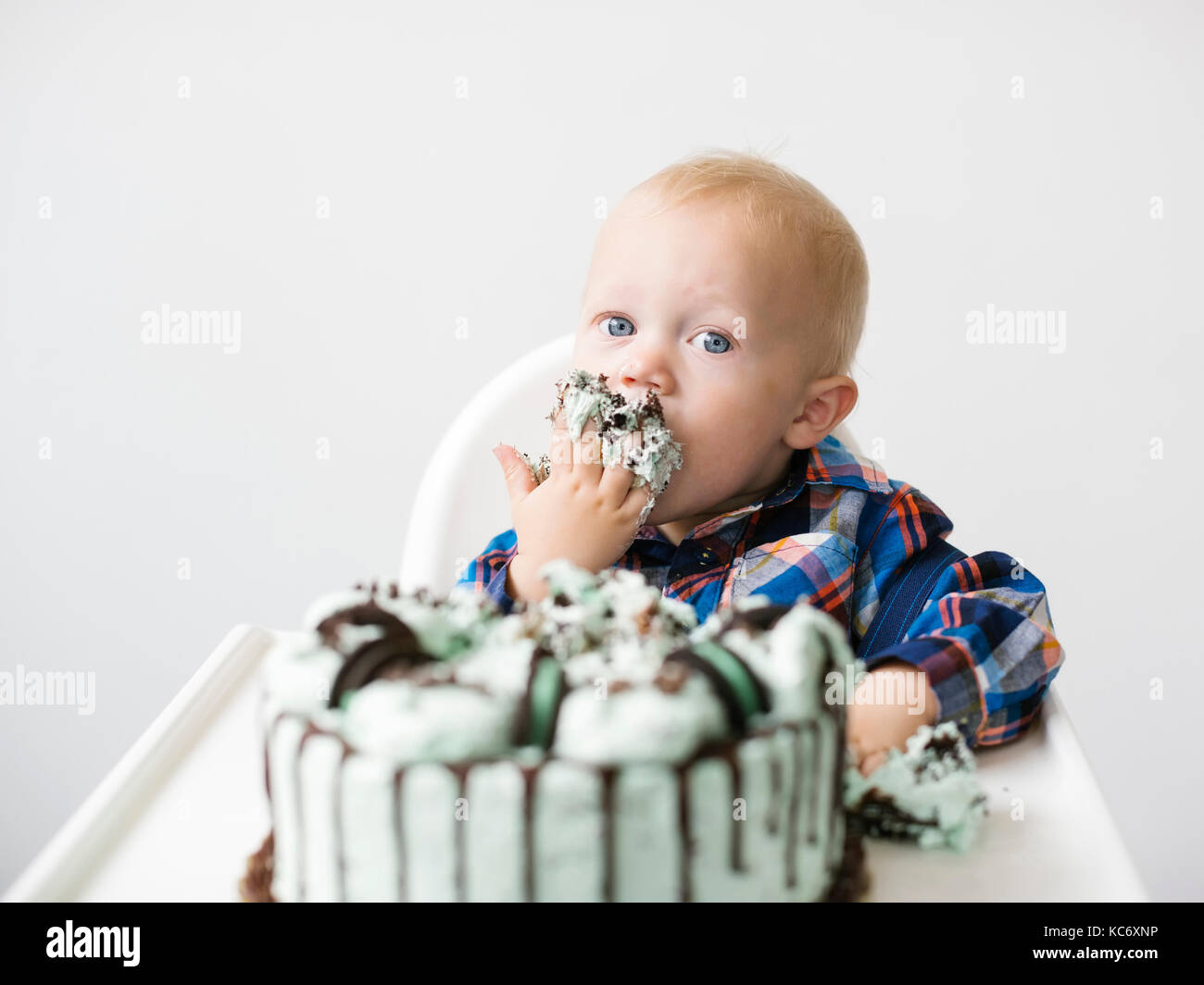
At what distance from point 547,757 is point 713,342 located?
2.24ft

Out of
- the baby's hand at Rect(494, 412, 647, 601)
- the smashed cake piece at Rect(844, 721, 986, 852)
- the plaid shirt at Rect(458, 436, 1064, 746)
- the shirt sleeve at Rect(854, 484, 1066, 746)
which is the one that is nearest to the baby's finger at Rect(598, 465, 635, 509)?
the baby's hand at Rect(494, 412, 647, 601)

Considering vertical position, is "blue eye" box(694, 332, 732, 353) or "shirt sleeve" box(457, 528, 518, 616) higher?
"blue eye" box(694, 332, 732, 353)

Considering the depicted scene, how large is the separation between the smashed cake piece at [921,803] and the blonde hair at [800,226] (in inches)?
22.7

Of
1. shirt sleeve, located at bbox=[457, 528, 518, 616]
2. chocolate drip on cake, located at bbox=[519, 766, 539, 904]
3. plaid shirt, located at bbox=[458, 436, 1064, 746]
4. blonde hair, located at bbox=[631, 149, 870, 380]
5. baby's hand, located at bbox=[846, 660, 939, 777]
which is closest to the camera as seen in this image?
chocolate drip on cake, located at bbox=[519, 766, 539, 904]

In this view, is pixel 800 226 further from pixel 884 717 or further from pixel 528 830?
pixel 528 830

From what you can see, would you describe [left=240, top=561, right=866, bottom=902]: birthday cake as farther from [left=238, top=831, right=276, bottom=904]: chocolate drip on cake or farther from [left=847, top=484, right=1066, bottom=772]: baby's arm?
[left=847, top=484, right=1066, bottom=772]: baby's arm

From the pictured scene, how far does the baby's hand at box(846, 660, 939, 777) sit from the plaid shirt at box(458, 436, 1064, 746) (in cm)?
2

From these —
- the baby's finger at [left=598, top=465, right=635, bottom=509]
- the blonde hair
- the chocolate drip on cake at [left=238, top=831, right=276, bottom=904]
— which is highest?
the blonde hair

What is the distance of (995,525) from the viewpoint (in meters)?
2.29

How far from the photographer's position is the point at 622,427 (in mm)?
1146

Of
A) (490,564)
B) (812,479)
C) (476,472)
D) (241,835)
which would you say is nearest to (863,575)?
(812,479)

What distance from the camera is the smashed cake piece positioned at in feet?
2.66

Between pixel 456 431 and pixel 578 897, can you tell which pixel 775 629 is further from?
Result: pixel 456 431
